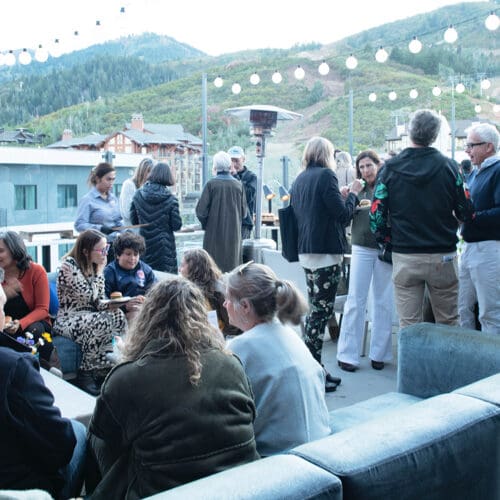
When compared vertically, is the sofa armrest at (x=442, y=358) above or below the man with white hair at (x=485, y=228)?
below

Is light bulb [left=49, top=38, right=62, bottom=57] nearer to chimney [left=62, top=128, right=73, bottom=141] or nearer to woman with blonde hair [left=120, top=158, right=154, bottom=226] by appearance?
woman with blonde hair [left=120, top=158, right=154, bottom=226]

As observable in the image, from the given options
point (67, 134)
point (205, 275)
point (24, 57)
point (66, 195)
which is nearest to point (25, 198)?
point (66, 195)

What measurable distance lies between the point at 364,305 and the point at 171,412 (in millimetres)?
2739

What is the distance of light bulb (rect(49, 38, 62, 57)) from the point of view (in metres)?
7.32

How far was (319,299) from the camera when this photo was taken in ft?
12.7

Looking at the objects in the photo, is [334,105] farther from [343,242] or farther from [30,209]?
[343,242]

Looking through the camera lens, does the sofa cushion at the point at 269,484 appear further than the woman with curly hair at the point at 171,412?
No

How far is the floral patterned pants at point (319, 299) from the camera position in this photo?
12.6ft

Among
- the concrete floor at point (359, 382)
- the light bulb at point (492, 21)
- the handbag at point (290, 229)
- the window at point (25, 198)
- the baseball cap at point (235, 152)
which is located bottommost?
the concrete floor at point (359, 382)

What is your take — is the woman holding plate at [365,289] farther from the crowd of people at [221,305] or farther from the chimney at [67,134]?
the chimney at [67,134]

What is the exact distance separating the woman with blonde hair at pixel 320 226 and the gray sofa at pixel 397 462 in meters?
1.85

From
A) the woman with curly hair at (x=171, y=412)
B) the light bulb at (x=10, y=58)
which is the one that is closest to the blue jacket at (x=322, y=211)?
the woman with curly hair at (x=171, y=412)

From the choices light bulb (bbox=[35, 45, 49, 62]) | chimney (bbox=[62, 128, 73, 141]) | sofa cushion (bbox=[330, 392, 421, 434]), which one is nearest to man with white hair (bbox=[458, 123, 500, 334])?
sofa cushion (bbox=[330, 392, 421, 434])

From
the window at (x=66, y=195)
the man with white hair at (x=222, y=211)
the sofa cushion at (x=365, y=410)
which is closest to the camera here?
the sofa cushion at (x=365, y=410)
